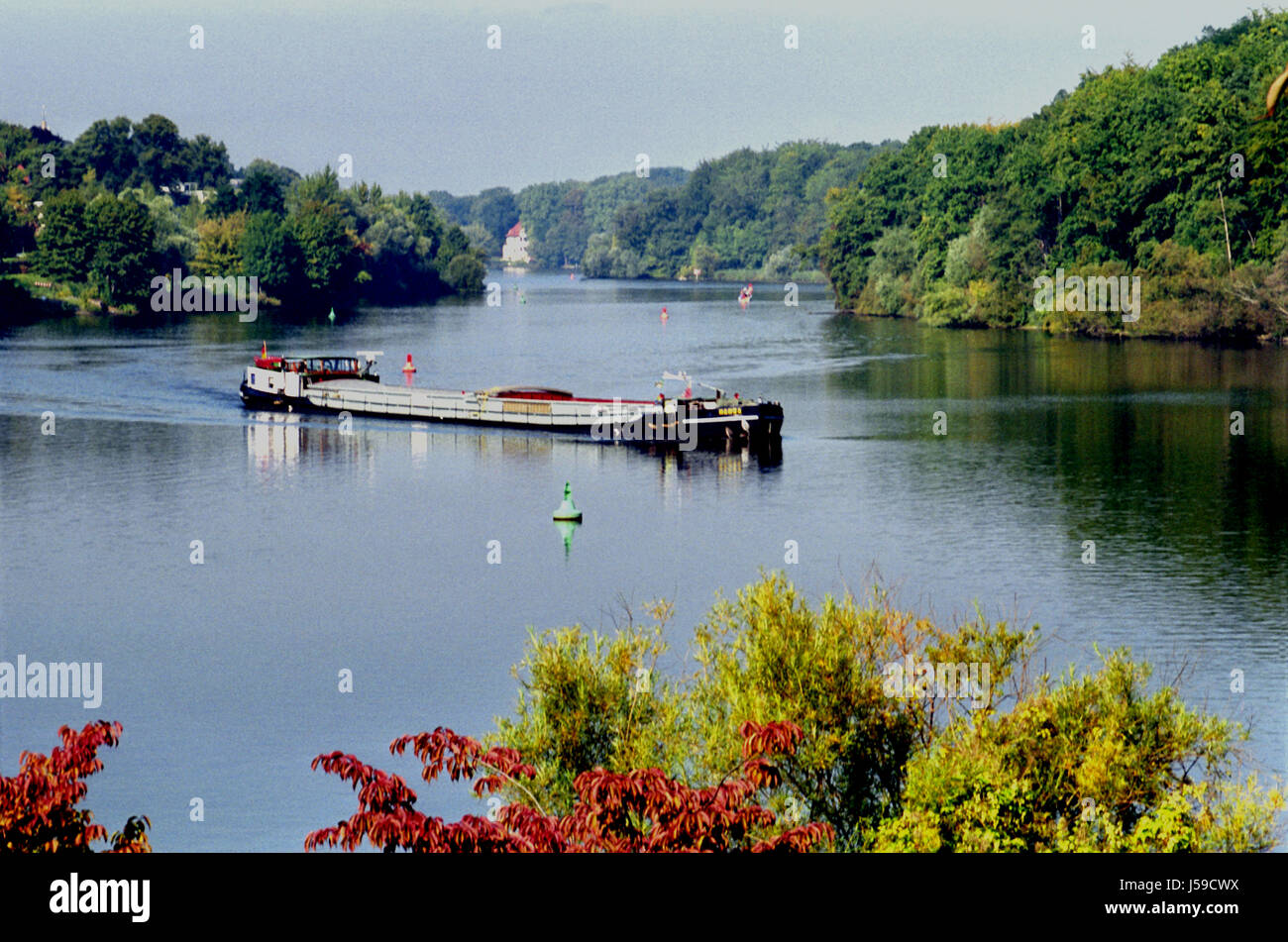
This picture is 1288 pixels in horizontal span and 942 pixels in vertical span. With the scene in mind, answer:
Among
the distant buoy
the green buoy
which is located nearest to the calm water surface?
the green buoy

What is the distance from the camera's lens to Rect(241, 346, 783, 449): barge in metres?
86.6

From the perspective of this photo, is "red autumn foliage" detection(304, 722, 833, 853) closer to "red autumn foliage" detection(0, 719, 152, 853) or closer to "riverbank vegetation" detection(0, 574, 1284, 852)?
"riverbank vegetation" detection(0, 574, 1284, 852)

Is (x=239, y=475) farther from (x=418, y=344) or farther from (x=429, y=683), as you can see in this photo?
(x=418, y=344)

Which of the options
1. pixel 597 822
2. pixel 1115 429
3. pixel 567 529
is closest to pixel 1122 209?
pixel 1115 429

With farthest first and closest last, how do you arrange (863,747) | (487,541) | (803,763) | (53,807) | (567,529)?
(567,529)
(487,541)
(863,747)
(803,763)
(53,807)

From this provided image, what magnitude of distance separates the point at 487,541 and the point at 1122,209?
98797 mm

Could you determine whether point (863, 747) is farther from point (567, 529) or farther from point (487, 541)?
point (567, 529)

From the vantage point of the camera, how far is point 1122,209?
481ft

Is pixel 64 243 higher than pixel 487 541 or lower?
higher

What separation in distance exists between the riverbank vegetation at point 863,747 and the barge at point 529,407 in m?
53.2

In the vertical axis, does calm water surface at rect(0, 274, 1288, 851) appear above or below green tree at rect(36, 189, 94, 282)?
below

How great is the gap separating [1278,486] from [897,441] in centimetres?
2124

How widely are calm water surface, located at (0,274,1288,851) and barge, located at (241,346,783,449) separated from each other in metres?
2.20
